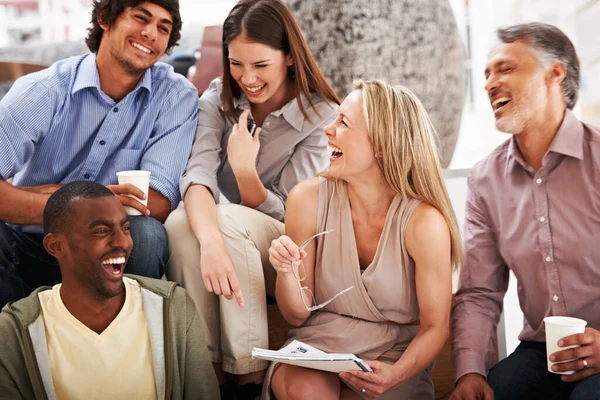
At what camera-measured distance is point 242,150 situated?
2246mm

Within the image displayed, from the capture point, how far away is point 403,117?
6.70ft

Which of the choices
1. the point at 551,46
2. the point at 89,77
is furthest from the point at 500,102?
the point at 89,77

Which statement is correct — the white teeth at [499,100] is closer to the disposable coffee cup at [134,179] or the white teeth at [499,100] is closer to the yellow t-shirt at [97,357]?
the disposable coffee cup at [134,179]

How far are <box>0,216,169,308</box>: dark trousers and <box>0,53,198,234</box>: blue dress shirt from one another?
205mm

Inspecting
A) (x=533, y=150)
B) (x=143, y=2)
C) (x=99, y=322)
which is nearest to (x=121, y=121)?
(x=143, y=2)

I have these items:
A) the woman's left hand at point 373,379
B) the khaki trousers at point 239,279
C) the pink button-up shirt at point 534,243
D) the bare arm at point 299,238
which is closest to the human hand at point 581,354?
the pink button-up shirt at point 534,243

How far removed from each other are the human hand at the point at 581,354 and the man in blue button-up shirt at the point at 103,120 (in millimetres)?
1190

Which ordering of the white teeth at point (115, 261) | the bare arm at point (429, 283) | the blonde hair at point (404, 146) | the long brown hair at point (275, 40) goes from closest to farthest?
the white teeth at point (115, 261)
the bare arm at point (429, 283)
the blonde hair at point (404, 146)
the long brown hair at point (275, 40)

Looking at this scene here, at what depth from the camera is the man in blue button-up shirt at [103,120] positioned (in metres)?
2.29

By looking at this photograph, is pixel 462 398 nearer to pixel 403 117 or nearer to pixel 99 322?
pixel 403 117

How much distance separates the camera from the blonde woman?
6.48ft

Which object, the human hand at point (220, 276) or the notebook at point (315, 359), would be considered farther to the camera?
the human hand at point (220, 276)

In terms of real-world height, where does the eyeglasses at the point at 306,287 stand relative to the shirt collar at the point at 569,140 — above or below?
below

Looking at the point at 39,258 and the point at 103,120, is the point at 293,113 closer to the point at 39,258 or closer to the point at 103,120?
the point at 103,120
